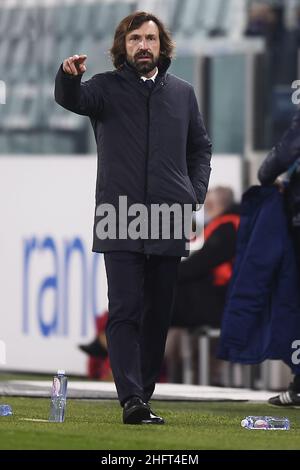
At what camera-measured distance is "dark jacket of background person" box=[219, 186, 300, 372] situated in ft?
33.0

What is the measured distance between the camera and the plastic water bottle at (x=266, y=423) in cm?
834

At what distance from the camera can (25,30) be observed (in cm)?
1427

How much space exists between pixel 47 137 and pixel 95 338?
1.65 m

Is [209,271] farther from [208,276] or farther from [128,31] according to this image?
[128,31]

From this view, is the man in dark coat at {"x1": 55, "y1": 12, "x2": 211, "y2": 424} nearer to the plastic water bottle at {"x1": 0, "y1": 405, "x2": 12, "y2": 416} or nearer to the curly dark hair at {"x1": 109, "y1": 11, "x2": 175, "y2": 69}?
the curly dark hair at {"x1": 109, "y1": 11, "x2": 175, "y2": 69}

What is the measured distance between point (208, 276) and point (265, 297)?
239 cm

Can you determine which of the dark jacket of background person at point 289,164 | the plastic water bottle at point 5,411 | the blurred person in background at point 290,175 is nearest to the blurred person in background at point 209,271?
the blurred person in background at point 290,175

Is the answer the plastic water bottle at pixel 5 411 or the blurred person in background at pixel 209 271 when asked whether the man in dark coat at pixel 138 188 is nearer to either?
the plastic water bottle at pixel 5 411

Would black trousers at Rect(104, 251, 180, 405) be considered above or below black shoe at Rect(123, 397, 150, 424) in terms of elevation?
above

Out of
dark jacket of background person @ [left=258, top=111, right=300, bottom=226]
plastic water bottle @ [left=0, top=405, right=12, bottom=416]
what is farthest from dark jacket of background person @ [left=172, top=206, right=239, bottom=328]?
plastic water bottle @ [left=0, top=405, right=12, bottom=416]

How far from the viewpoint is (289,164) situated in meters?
9.71

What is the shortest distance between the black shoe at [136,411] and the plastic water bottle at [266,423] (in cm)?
50

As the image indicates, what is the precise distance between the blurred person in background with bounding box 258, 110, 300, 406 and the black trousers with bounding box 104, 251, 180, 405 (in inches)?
57.7
